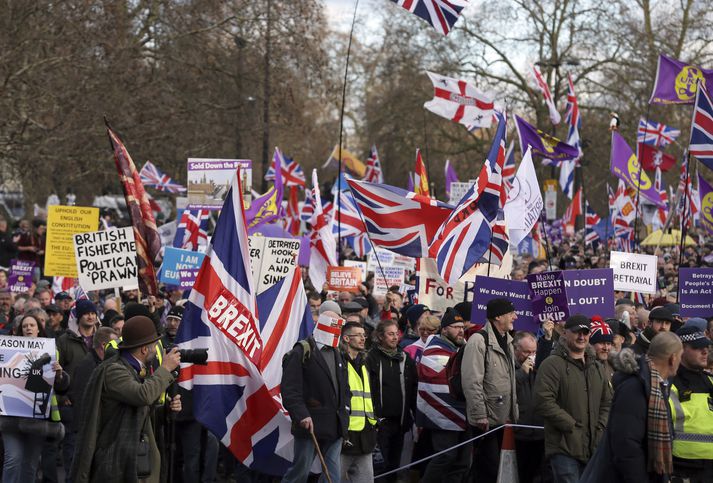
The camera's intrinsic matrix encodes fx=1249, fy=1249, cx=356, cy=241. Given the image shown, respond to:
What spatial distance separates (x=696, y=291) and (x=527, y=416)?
3039 mm

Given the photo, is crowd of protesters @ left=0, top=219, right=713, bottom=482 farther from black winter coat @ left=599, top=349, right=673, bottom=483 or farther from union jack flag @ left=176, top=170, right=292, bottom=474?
union jack flag @ left=176, top=170, right=292, bottom=474

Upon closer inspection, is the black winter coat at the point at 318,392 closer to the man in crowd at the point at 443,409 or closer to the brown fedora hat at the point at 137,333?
the man in crowd at the point at 443,409

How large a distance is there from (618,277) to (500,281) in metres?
3.43

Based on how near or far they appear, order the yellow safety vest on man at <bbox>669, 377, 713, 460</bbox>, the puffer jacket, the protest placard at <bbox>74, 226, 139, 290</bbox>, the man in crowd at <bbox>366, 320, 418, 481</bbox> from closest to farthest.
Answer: the yellow safety vest on man at <bbox>669, 377, 713, 460</bbox>, the puffer jacket, the man in crowd at <bbox>366, 320, 418, 481</bbox>, the protest placard at <bbox>74, 226, 139, 290</bbox>

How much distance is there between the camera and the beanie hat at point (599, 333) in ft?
30.7

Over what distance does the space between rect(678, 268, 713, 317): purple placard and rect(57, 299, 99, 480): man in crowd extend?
5483 mm

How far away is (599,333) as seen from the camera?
9406 millimetres

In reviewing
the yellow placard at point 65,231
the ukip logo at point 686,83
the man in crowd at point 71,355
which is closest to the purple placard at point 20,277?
the yellow placard at point 65,231

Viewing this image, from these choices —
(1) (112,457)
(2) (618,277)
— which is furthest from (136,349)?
(2) (618,277)

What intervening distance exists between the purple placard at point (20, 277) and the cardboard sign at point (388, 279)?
4692mm

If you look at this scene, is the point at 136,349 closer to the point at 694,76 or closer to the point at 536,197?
the point at 536,197

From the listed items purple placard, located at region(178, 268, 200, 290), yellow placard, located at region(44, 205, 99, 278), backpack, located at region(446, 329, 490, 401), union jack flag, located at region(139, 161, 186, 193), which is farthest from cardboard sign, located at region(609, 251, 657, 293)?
union jack flag, located at region(139, 161, 186, 193)

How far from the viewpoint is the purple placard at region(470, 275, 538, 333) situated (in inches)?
416

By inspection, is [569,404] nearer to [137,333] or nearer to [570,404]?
[570,404]
